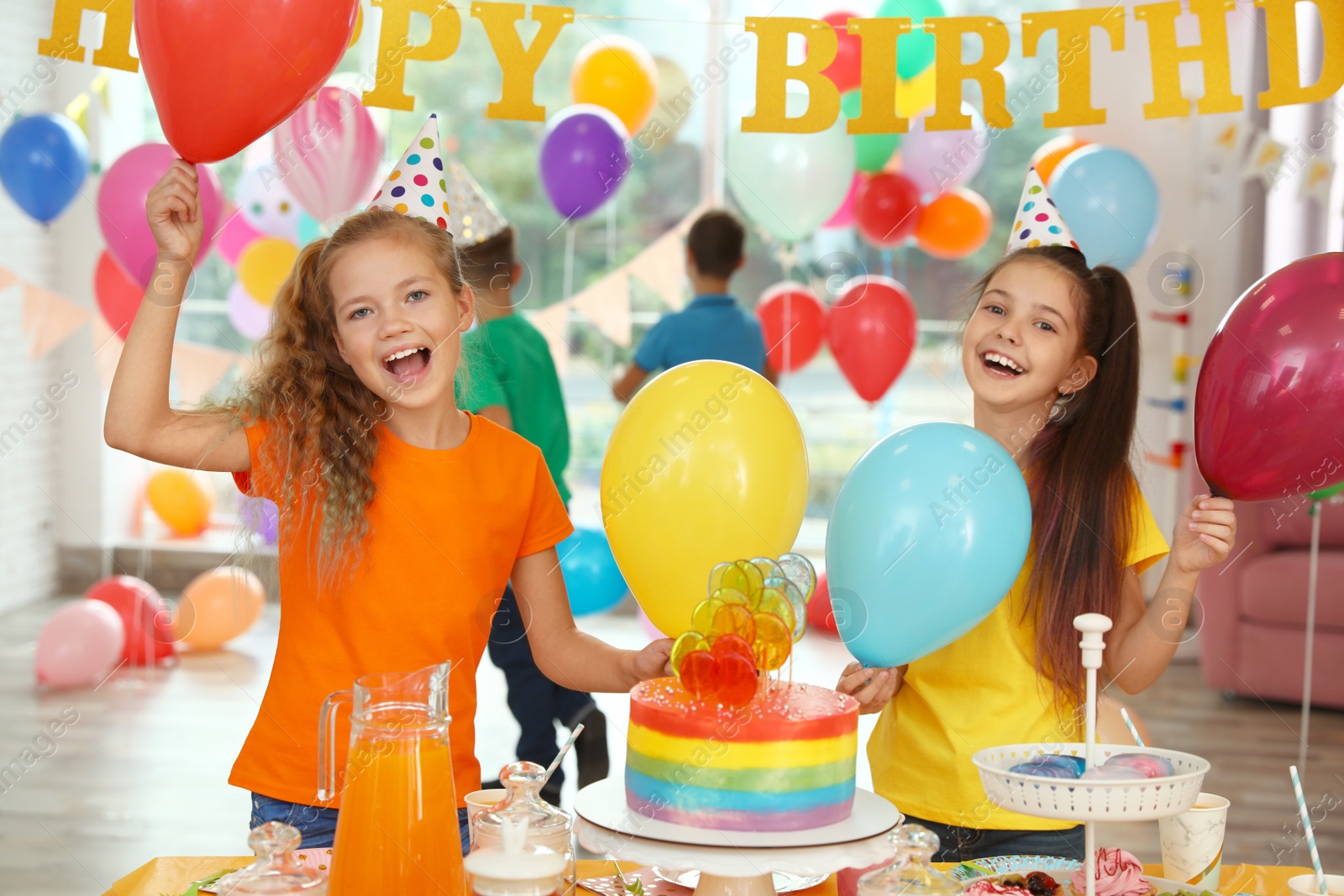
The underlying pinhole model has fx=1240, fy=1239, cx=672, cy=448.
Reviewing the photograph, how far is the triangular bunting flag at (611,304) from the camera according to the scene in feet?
14.0

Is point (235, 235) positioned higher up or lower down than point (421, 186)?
higher up

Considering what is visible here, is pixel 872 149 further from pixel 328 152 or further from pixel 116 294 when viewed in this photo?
pixel 116 294

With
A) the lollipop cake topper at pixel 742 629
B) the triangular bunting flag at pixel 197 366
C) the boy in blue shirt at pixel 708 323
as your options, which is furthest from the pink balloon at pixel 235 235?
the lollipop cake topper at pixel 742 629

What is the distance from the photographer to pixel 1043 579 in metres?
1.42

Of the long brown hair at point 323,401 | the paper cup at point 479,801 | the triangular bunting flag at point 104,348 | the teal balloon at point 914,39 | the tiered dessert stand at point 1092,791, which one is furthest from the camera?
the triangular bunting flag at point 104,348

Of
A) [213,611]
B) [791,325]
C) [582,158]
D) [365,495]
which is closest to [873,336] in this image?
[791,325]

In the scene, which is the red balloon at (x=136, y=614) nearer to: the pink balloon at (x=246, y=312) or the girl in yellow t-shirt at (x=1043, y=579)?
the pink balloon at (x=246, y=312)

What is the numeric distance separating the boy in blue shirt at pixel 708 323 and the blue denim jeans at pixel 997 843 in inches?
83.3

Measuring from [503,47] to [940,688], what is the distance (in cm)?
120

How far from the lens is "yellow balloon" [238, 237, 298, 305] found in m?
4.28

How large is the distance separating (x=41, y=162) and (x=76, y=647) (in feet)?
4.89

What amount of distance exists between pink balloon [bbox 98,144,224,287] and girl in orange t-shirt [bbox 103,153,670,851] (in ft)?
7.12

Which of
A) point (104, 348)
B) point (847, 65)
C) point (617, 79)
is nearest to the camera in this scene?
point (847, 65)

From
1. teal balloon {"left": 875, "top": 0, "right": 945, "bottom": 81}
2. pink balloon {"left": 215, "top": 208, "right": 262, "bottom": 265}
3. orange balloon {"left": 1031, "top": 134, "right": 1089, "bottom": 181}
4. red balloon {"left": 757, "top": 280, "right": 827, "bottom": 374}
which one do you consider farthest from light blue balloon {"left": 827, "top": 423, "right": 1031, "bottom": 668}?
pink balloon {"left": 215, "top": 208, "right": 262, "bottom": 265}
